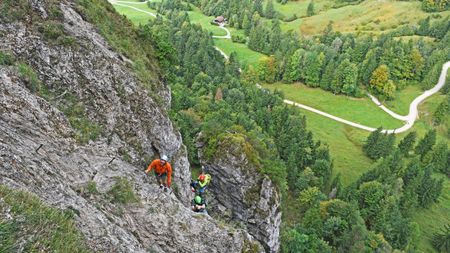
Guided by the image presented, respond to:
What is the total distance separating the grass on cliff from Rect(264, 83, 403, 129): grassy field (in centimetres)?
13467

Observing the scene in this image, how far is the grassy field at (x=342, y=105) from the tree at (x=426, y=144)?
14977mm

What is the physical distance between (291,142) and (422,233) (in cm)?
4108

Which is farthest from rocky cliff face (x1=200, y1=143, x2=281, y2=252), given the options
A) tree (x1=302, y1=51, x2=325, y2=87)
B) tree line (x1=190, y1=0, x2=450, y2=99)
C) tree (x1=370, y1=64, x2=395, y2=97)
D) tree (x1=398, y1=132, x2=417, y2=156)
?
tree (x1=370, y1=64, x2=395, y2=97)

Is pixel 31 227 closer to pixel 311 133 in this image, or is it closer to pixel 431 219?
pixel 311 133

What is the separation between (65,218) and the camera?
45.6 feet

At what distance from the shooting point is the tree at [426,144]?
395 ft

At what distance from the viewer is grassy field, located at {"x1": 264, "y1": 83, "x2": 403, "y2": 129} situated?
451ft

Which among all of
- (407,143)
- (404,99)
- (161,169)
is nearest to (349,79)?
(404,99)

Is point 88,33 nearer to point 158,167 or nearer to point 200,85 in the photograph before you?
point 158,167

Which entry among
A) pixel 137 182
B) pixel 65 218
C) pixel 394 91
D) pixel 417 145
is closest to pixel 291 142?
pixel 417 145

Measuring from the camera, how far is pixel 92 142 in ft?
78.3

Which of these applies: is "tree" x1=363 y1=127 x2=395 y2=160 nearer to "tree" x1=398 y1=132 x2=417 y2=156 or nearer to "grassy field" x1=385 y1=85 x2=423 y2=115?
"tree" x1=398 y1=132 x2=417 y2=156

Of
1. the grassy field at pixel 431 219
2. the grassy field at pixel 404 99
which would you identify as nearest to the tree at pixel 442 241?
the grassy field at pixel 431 219

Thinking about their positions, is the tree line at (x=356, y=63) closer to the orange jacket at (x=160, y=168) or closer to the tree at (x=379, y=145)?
the tree at (x=379, y=145)
